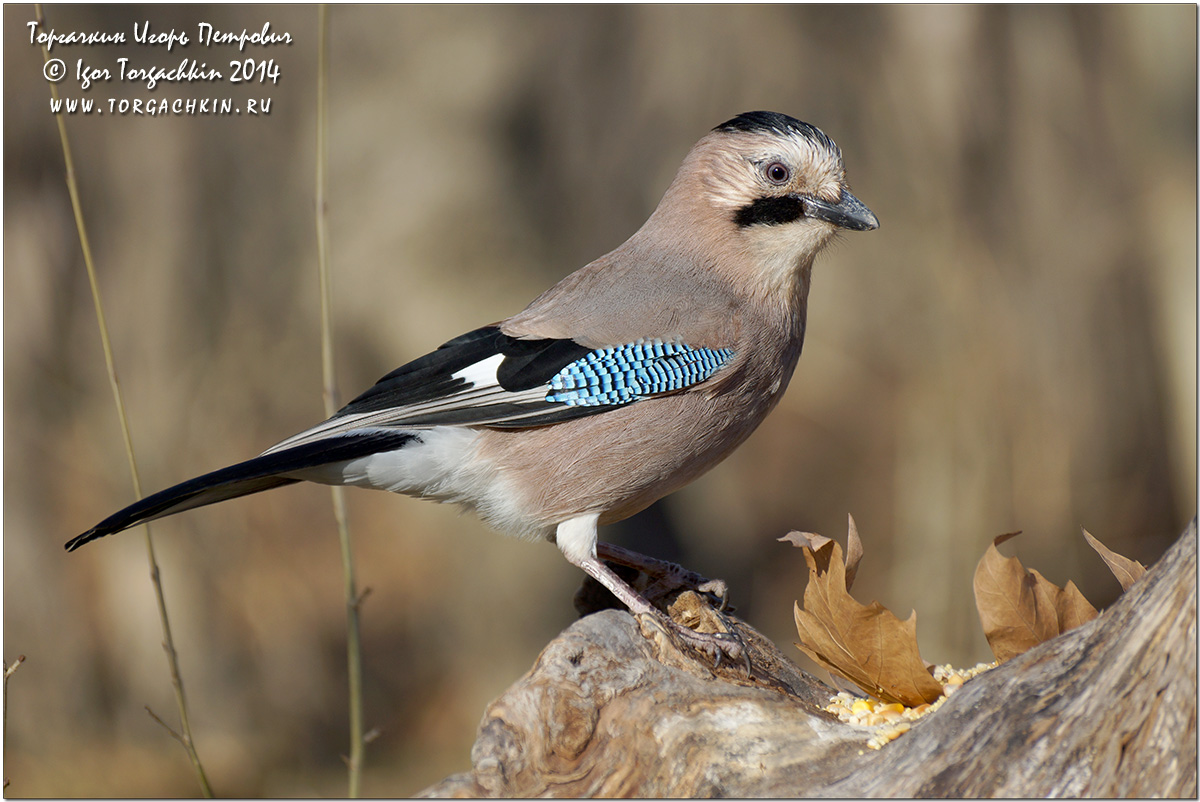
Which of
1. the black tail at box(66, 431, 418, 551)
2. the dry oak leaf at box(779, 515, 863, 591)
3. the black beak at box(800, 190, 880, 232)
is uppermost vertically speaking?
the black beak at box(800, 190, 880, 232)

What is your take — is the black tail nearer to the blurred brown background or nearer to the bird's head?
the bird's head

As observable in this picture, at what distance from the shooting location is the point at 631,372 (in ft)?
12.0

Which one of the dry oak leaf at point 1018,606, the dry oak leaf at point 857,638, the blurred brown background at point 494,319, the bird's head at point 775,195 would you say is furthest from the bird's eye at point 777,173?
the blurred brown background at point 494,319

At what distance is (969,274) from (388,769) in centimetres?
546

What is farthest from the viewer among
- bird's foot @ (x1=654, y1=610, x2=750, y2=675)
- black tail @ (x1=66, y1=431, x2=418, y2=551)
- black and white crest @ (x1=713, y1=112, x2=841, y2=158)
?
black and white crest @ (x1=713, y1=112, x2=841, y2=158)

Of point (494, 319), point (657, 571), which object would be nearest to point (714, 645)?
point (657, 571)

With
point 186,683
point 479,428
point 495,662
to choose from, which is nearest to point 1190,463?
point 495,662

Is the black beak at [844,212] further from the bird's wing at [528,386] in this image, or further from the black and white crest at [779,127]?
the bird's wing at [528,386]

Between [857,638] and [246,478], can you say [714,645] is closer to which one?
[857,638]

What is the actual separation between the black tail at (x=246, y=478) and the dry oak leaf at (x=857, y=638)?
1571 mm

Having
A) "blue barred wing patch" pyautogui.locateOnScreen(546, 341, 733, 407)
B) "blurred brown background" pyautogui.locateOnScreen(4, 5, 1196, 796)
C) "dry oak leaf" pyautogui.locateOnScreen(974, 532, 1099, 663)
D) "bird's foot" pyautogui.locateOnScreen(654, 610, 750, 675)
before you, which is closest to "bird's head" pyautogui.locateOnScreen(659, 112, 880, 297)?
"blue barred wing patch" pyautogui.locateOnScreen(546, 341, 733, 407)

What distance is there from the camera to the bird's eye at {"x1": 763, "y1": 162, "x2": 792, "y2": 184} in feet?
13.0

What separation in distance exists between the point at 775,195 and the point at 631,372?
0.99m

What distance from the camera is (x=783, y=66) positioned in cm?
703
